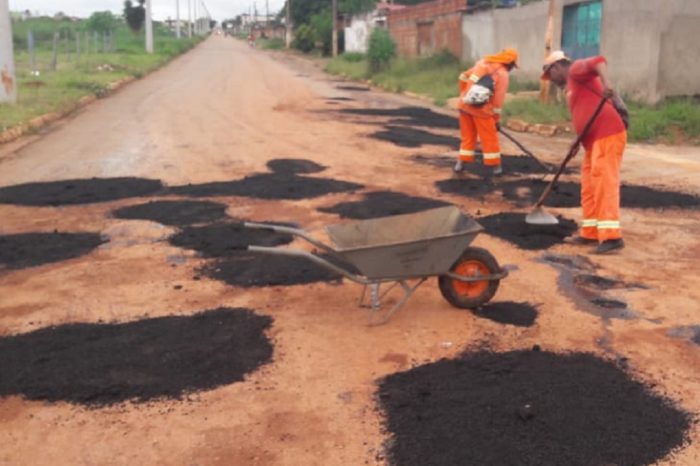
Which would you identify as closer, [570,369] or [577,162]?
[570,369]

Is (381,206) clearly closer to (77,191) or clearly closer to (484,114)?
(484,114)

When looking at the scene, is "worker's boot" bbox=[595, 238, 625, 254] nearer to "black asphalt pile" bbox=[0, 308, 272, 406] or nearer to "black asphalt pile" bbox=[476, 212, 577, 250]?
"black asphalt pile" bbox=[476, 212, 577, 250]

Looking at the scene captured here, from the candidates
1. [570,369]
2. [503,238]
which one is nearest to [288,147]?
[503,238]

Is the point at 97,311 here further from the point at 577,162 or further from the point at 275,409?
the point at 577,162

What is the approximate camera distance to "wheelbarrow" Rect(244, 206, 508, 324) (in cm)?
426

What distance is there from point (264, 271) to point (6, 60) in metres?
12.8

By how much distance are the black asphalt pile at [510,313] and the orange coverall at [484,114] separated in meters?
4.24

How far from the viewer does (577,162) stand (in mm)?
10281

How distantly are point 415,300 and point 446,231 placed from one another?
537 millimetres

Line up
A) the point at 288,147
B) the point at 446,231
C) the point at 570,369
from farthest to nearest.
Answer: the point at 288,147 → the point at 446,231 → the point at 570,369

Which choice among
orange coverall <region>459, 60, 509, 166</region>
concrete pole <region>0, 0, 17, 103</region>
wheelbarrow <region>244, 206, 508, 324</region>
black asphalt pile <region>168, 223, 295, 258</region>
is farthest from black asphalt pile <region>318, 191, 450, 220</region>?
concrete pole <region>0, 0, 17, 103</region>

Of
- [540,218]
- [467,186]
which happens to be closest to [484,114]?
[467,186]

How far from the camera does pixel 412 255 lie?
4301 mm

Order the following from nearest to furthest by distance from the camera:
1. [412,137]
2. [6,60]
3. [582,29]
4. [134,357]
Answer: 1. [134,357]
2. [412,137]
3. [6,60]
4. [582,29]
